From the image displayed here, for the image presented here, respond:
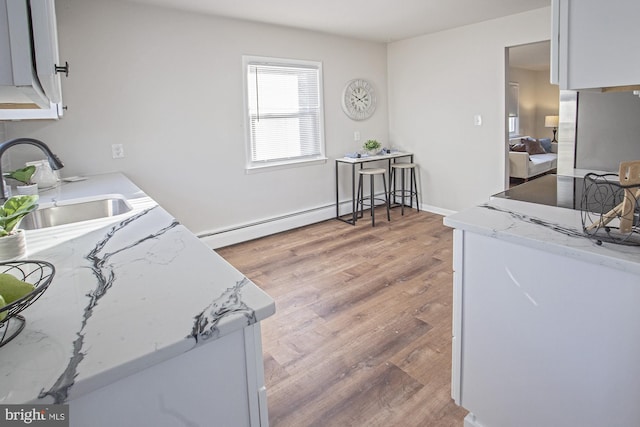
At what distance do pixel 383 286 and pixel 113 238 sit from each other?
6.74ft

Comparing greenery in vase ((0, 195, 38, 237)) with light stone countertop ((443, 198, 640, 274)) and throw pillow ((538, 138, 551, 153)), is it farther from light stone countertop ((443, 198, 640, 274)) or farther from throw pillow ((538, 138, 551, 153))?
throw pillow ((538, 138, 551, 153))

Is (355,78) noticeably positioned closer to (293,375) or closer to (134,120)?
(134,120)

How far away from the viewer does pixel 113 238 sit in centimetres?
137

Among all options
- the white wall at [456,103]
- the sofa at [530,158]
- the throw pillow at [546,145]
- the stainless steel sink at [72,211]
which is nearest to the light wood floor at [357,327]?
the white wall at [456,103]

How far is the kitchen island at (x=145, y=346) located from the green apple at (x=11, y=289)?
0.25 feet

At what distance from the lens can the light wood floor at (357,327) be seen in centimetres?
174

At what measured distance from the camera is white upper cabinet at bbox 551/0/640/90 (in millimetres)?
1063

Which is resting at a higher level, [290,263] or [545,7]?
[545,7]

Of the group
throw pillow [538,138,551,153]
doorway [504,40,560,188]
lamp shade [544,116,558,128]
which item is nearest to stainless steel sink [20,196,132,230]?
doorway [504,40,560,188]

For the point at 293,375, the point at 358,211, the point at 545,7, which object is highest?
the point at 545,7

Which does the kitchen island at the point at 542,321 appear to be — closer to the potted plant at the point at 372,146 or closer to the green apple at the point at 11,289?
the green apple at the point at 11,289

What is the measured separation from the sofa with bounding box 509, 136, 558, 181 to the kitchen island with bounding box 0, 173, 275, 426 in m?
6.68

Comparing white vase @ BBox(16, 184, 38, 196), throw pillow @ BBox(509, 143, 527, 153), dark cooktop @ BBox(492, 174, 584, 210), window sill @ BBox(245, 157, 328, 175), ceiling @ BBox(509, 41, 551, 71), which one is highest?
ceiling @ BBox(509, 41, 551, 71)

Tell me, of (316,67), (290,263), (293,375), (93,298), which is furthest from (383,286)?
(316,67)
